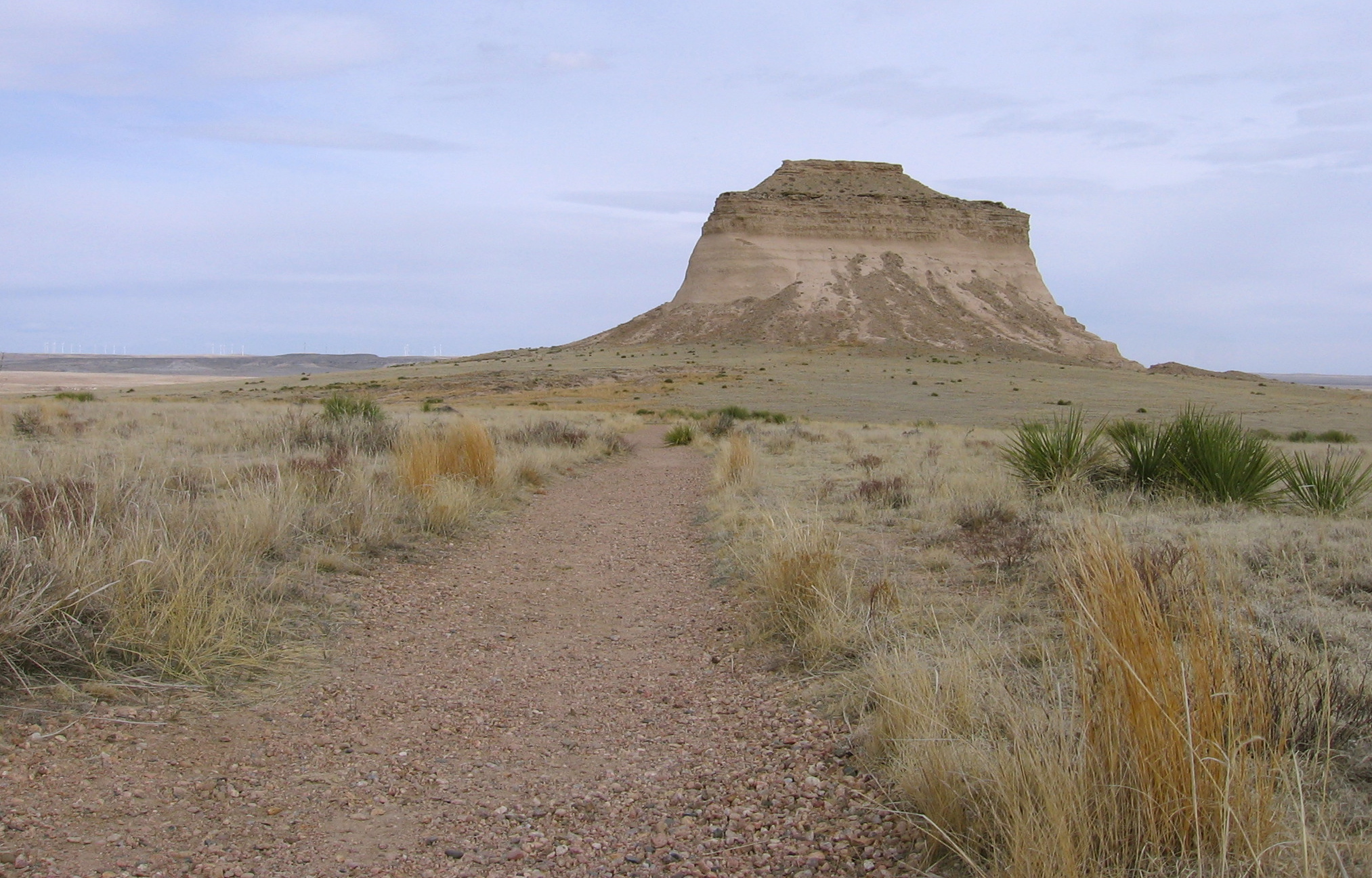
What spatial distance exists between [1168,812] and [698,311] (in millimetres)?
67263

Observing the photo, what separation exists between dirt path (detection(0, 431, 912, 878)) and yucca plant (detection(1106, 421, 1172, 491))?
6019 mm

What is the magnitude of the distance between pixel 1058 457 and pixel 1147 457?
0.84 m

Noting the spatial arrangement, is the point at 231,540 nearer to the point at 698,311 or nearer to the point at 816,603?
the point at 816,603

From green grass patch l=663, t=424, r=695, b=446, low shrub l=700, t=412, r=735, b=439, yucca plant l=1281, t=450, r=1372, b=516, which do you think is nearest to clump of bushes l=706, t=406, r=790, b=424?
low shrub l=700, t=412, r=735, b=439

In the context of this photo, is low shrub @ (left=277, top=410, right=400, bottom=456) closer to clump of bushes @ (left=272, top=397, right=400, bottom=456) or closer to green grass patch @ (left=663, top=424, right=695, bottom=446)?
clump of bushes @ (left=272, top=397, right=400, bottom=456)

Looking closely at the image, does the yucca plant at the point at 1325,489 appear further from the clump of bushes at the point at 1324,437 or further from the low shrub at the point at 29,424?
the clump of bushes at the point at 1324,437

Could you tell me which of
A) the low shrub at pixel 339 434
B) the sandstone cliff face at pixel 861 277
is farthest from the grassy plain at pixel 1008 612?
the sandstone cliff face at pixel 861 277

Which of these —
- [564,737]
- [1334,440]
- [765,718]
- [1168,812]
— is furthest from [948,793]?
[1334,440]

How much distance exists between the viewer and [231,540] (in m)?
5.48

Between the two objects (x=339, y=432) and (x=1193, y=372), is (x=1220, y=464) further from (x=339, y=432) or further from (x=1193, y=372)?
(x=1193, y=372)

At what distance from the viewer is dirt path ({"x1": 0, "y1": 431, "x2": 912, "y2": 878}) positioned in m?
2.69

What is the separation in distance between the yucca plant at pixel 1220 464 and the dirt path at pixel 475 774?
5.95 m

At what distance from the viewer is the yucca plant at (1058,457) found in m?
9.26

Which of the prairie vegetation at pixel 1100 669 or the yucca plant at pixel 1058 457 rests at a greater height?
the yucca plant at pixel 1058 457
